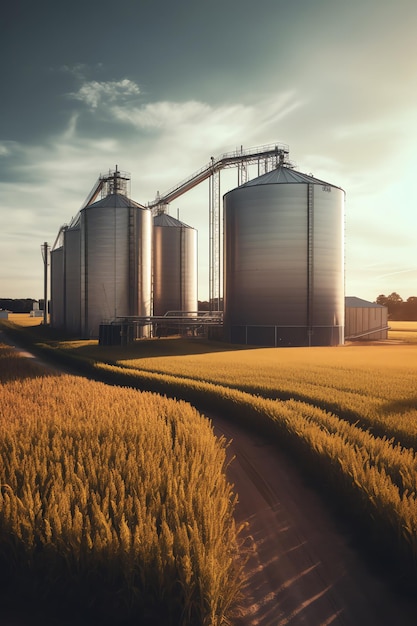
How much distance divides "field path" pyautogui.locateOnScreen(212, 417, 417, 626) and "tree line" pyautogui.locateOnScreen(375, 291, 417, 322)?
12665cm

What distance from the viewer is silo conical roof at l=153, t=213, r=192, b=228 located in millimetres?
65750

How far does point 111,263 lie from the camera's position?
51.1m

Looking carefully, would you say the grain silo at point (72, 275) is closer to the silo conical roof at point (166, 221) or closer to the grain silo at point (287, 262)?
the silo conical roof at point (166, 221)

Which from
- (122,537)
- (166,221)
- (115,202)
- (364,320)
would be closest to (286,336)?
(364,320)

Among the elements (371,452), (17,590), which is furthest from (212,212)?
(17,590)

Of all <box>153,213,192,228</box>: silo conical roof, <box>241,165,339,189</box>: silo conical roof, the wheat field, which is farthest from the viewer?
<box>153,213,192,228</box>: silo conical roof

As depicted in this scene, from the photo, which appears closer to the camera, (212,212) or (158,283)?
(212,212)

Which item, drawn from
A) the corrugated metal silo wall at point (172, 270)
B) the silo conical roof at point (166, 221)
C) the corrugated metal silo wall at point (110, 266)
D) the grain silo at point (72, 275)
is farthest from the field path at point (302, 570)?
the silo conical roof at point (166, 221)

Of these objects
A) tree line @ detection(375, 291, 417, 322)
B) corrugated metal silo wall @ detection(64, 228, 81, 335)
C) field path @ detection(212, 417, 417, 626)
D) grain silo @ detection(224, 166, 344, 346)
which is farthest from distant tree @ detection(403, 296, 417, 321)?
field path @ detection(212, 417, 417, 626)

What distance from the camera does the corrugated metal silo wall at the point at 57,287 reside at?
73819 millimetres

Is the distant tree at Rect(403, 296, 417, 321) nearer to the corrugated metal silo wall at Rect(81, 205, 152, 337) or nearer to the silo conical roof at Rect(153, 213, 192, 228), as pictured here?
the silo conical roof at Rect(153, 213, 192, 228)

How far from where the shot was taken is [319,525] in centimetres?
812

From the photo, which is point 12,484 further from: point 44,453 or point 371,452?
point 371,452

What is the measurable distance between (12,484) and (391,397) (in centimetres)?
1260
